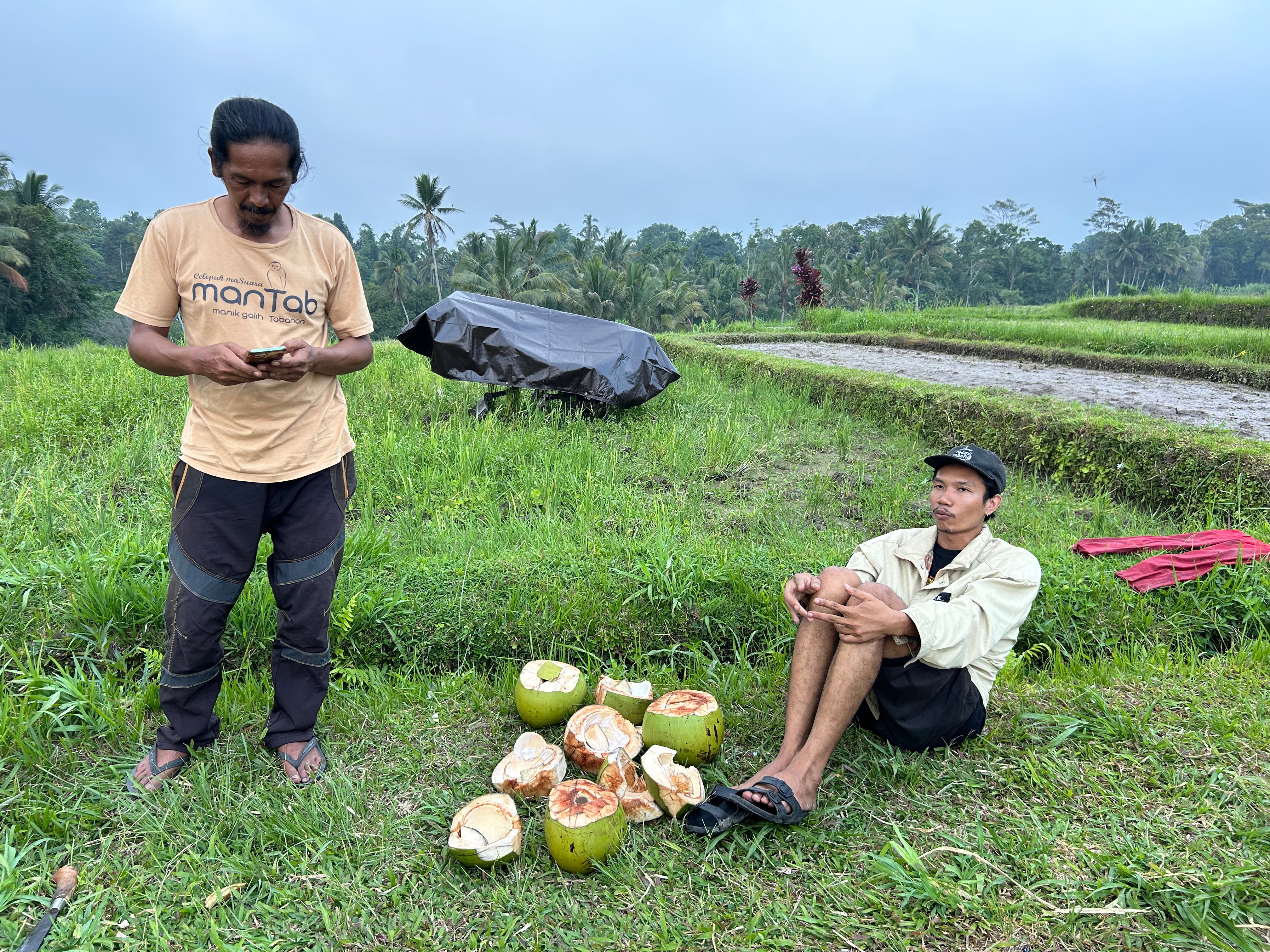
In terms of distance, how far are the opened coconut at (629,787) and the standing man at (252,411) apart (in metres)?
0.89

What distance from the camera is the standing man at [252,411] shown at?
190 centimetres

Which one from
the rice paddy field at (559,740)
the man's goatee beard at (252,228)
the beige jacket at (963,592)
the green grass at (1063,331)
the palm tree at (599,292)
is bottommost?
the rice paddy field at (559,740)

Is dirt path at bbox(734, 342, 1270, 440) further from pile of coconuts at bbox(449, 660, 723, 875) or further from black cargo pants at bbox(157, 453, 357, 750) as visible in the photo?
black cargo pants at bbox(157, 453, 357, 750)

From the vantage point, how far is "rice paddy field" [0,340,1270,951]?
1.72 meters

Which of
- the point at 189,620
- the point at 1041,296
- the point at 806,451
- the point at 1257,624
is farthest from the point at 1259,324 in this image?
the point at 1041,296

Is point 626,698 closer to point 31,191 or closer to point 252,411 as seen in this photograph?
point 252,411

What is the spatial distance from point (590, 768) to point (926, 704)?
105 centimetres

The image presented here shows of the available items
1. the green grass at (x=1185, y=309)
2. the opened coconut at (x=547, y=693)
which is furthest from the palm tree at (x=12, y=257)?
the green grass at (x=1185, y=309)

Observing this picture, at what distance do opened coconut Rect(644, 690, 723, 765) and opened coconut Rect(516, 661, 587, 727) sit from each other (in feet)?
0.99

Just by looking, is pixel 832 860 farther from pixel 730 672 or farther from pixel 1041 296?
pixel 1041 296

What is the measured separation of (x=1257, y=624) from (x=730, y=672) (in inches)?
93.4

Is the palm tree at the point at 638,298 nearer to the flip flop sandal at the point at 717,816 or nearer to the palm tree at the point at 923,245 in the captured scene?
the palm tree at the point at 923,245

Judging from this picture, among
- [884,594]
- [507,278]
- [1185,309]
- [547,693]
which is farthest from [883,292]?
[507,278]

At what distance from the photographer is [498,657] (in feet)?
10.1
